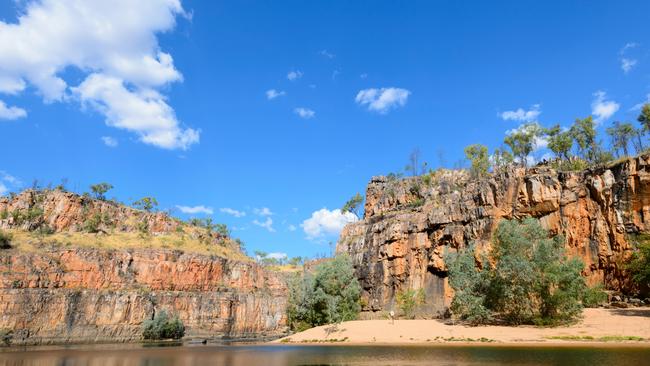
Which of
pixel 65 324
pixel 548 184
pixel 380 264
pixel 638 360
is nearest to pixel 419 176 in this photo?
pixel 380 264

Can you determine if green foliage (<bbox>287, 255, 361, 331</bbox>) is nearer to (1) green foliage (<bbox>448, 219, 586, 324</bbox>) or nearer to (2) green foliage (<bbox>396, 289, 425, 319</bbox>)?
(2) green foliage (<bbox>396, 289, 425, 319</bbox>)

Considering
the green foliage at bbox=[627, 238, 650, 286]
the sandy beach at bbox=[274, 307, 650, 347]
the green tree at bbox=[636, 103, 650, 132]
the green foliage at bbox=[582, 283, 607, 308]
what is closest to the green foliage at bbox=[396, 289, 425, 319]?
the sandy beach at bbox=[274, 307, 650, 347]

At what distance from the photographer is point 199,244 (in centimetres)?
13088

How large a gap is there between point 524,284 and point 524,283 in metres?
0.12

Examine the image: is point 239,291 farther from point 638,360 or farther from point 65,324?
point 638,360

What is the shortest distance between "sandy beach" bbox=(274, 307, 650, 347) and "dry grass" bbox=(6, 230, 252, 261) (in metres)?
73.3

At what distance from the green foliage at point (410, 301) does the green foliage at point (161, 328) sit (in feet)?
167

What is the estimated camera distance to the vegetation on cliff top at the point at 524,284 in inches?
1781

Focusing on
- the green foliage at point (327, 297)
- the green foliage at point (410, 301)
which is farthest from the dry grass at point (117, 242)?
the green foliage at point (410, 301)

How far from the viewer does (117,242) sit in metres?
116

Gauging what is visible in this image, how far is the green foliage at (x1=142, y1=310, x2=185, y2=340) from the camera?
94.8 metres

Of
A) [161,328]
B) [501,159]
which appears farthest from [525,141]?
[161,328]

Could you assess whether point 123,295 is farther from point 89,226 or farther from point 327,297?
point 327,297

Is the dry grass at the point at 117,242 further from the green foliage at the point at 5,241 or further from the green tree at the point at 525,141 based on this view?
the green tree at the point at 525,141
